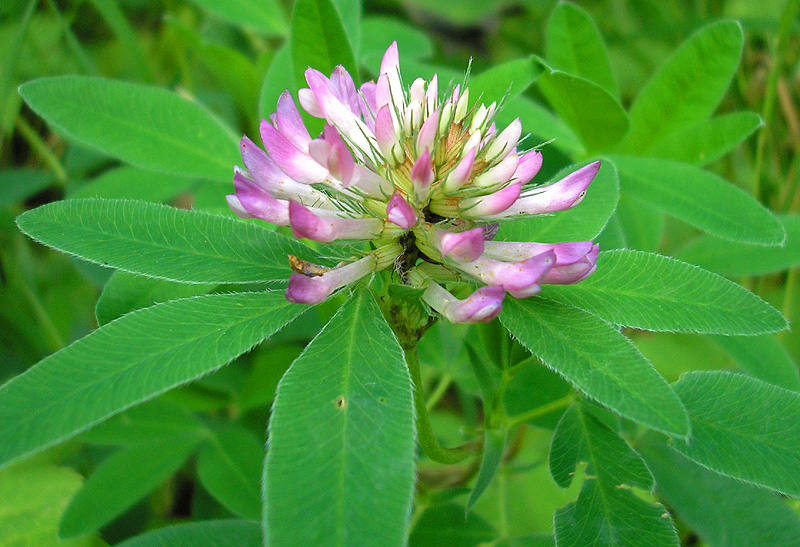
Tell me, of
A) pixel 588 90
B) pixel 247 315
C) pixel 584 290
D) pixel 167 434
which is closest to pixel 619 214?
pixel 588 90

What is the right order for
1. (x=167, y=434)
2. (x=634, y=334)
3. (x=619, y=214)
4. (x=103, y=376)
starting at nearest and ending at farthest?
1. (x=103, y=376)
2. (x=167, y=434)
3. (x=619, y=214)
4. (x=634, y=334)

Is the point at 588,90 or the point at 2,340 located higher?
the point at 588,90

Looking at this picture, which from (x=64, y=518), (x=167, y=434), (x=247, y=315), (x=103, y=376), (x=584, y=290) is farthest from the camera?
(x=167, y=434)

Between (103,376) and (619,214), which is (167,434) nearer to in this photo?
(103,376)

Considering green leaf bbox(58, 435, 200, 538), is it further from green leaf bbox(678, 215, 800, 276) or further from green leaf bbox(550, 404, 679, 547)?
green leaf bbox(678, 215, 800, 276)

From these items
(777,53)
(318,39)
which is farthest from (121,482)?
(777,53)

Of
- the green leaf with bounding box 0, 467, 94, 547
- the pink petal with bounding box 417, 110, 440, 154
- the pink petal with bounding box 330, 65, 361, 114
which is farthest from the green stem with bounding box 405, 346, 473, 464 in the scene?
the green leaf with bounding box 0, 467, 94, 547

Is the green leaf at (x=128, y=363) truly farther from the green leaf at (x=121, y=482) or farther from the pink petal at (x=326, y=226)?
the green leaf at (x=121, y=482)
